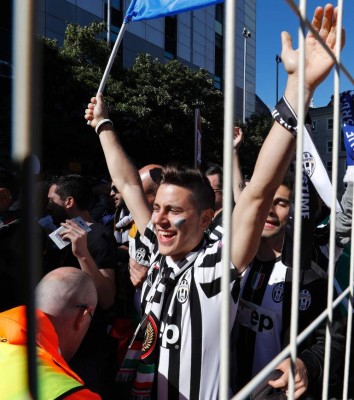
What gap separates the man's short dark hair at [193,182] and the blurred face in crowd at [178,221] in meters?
0.02

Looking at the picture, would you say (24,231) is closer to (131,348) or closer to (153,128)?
(131,348)

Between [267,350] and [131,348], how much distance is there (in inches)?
17.9

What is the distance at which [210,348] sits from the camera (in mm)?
1261

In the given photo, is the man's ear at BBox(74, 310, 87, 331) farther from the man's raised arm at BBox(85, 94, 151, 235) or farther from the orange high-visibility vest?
the man's raised arm at BBox(85, 94, 151, 235)

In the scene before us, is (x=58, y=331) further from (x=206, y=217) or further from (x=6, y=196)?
(x=6, y=196)

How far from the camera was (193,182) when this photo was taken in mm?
1584

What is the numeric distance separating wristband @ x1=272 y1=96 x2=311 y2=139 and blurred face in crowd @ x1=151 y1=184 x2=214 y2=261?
639 millimetres

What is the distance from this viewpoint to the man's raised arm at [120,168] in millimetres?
2023

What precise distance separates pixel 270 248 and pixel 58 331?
806mm

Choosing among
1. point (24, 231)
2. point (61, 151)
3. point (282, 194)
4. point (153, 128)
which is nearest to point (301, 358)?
point (282, 194)

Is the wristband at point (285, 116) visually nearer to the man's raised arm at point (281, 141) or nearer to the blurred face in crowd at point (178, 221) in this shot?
the man's raised arm at point (281, 141)

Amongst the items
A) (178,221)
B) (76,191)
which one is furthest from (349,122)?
(76,191)

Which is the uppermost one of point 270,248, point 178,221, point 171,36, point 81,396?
point 171,36

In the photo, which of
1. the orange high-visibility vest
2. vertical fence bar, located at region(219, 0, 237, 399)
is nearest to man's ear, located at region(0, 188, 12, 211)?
vertical fence bar, located at region(219, 0, 237, 399)
